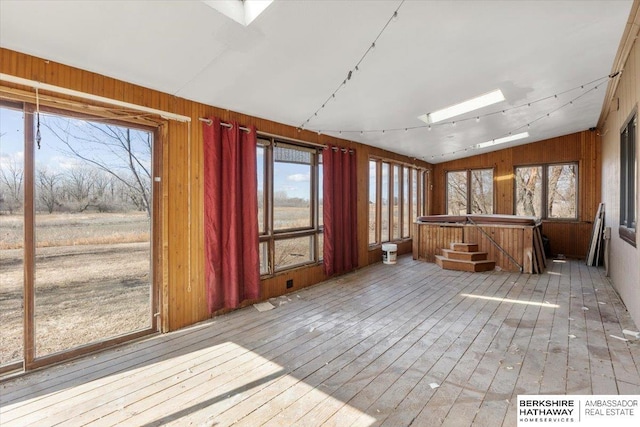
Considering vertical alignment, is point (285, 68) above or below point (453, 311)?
above

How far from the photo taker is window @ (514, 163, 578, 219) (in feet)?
23.8

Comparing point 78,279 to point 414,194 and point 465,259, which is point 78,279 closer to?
point 465,259

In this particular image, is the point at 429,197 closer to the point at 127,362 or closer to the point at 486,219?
the point at 486,219

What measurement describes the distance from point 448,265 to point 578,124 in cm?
404

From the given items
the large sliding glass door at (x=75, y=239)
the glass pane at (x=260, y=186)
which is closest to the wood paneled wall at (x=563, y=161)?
the glass pane at (x=260, y=186)

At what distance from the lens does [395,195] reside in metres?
7.40

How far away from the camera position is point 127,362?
2.56 meters

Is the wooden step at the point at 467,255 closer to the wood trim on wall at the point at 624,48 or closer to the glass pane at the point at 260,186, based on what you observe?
the wood trim on wall at the point at 624,48

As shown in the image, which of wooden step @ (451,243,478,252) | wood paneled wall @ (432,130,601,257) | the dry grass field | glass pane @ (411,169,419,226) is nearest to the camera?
the dry grass field

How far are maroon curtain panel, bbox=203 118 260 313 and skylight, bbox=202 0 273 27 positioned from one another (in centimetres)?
152

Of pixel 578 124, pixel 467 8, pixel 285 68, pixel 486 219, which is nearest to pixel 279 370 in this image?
pixel 285 68

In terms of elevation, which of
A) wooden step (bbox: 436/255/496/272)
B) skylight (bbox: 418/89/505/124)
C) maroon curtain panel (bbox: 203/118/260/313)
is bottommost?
wooden step (bbox: 436/255/496/272)

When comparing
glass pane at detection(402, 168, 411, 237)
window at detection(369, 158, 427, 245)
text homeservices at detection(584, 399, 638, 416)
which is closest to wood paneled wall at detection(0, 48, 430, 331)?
text homeservices at detection(584, 399, 638, 416)

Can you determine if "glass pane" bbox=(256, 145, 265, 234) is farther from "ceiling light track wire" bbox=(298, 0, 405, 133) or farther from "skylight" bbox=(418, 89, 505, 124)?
"skylight" bbox=(418, 89, 505, 124)
